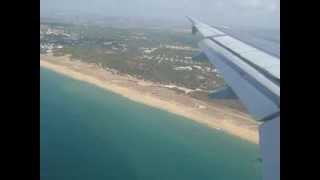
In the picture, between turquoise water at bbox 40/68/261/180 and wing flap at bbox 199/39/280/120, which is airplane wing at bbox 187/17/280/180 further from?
turquoise water at bbox 40/68/261/180

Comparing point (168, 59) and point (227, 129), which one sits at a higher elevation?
point (168, 59)

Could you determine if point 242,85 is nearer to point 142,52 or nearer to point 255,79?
point 255,79

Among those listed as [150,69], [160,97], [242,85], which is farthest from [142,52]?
[242,85]

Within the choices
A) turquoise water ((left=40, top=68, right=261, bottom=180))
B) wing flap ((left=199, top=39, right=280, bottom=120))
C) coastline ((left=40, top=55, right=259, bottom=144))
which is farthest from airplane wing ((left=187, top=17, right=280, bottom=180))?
turquoise water ((left=40, top=68, right=261, bottom=180))

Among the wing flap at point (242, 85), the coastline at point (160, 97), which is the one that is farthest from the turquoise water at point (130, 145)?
the wing flap at point (242, 85)
